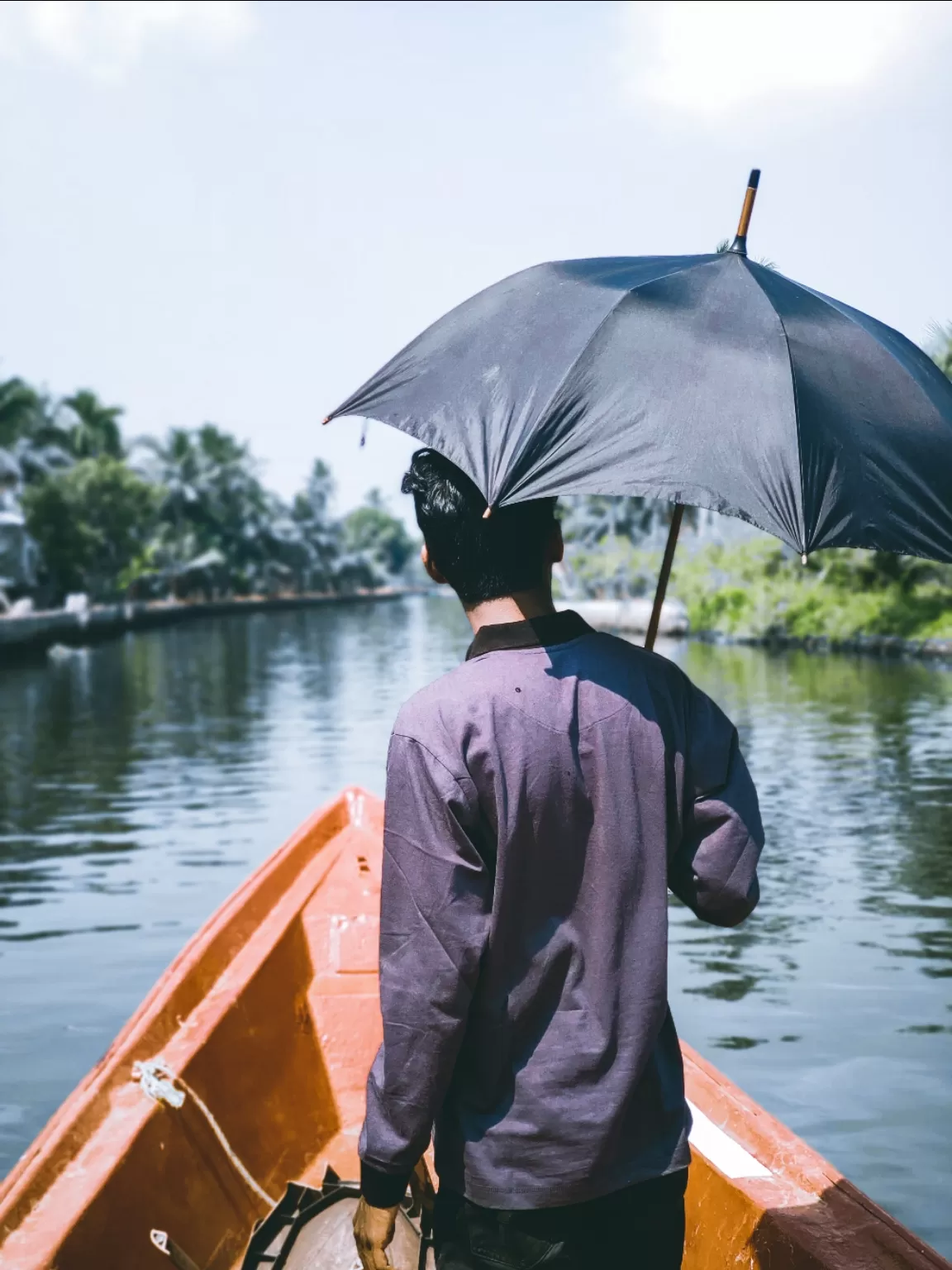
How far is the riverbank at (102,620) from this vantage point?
124 ft

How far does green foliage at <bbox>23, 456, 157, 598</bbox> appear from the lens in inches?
1896

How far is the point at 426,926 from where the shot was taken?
5.94 feet

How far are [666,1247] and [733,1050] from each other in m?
5.62

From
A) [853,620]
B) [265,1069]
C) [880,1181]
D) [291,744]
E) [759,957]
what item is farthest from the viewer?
[853,620]

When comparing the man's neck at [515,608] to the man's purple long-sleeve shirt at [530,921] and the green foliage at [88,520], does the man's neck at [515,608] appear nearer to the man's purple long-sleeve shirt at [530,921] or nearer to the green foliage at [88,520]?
the man's purple long-sleeve shirt at [530,921]

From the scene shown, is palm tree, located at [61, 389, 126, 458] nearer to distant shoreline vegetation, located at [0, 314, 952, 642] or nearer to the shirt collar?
distant shoreline vegetation, located at [0, 314, 952, 642]

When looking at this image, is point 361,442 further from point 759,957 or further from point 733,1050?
point 759,957

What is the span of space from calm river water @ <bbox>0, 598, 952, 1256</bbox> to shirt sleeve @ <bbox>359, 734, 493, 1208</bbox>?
4.37 m

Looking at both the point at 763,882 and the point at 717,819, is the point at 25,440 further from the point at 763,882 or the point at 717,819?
the point at 717,819

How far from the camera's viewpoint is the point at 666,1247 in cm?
192

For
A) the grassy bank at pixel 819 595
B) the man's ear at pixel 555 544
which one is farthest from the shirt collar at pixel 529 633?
the grassy bank at pixel 819 595

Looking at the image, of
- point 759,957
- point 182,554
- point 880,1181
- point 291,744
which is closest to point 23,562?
point 182,554

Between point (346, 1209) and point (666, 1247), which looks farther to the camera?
point (346, 1209)

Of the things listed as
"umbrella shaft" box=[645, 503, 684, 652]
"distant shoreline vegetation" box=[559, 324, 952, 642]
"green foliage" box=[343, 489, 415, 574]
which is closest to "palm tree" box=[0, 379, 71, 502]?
"distant shoreline vegetation" box=[559, 324, 952, 642]
